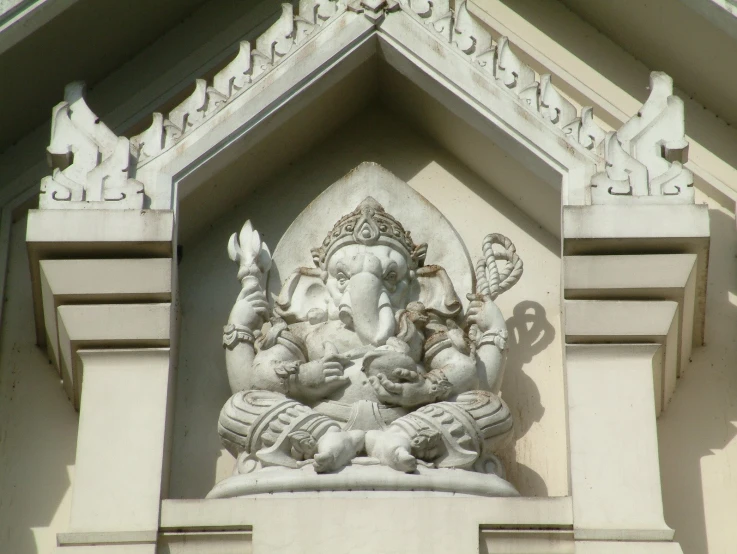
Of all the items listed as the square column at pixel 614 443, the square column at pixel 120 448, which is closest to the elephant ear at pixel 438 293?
the square column at pixel 614 443

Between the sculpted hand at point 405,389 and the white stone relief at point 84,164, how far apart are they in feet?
4.36

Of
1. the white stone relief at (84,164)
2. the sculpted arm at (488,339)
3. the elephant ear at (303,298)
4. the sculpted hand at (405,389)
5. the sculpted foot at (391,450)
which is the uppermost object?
the white stone relief at (84,164)

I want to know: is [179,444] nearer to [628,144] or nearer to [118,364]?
[118,364]

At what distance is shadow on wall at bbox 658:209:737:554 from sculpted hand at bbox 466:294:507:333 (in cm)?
85

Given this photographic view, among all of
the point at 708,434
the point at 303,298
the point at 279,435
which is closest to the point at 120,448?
the point at 279,435

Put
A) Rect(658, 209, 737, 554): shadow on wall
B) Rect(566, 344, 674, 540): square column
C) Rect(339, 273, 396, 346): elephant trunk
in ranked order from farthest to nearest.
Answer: Rect(339, 273, 396, 346): elephant trunk → Rect(658, 209, 737, 554): shadow on wall → Rect(566, 344, 674, 540): square column

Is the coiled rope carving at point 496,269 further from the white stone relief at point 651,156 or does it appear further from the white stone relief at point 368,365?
the white stone relief at point 651,156

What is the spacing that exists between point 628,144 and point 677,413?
3.96 ft

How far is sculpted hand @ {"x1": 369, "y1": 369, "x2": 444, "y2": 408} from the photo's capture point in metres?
7.58

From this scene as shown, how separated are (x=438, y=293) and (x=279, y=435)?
1116mm

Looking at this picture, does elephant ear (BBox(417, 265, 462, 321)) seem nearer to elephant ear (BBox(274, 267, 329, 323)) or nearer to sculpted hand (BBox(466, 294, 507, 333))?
sculpted hand (BBox(466, 294, 507, 333))

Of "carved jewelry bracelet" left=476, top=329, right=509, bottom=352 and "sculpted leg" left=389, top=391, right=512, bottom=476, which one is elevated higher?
"carved jewelry bracelet" left=476, top=329, right=509, bottom=352

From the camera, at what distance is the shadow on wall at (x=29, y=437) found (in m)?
7.83

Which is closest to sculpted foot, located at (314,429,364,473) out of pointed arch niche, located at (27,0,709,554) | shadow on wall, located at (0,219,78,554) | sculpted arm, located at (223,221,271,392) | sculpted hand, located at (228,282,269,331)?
pointed arch niche, located at (27,0,709,554)
